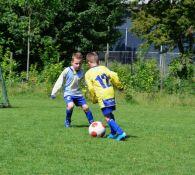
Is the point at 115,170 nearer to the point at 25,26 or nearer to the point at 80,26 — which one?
the point at 25,26

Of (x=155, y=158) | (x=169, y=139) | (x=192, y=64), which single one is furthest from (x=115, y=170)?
(x=192, y=64)

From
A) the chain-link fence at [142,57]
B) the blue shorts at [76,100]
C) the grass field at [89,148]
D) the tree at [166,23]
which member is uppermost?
the tree at [166,23]

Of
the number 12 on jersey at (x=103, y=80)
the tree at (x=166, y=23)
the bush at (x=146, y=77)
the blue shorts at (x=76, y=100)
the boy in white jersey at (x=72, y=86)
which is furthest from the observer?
the tree at (x=166, y=23)

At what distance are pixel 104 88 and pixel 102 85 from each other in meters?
0.07

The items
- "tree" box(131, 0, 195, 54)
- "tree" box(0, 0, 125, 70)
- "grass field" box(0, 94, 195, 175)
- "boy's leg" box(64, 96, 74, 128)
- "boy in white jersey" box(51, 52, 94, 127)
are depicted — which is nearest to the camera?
"grass field" box(0, 94, 195, 175)

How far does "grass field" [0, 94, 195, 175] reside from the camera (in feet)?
27.6

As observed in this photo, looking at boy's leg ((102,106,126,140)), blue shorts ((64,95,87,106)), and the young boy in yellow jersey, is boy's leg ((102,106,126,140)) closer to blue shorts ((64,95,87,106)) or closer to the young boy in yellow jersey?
the young boy in yellow jersey

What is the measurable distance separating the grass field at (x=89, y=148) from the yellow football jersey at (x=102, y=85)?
0.79 m

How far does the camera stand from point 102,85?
11.9m

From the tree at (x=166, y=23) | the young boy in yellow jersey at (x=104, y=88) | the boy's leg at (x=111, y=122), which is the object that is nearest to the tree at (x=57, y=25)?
the tree at (x=166, y=23)

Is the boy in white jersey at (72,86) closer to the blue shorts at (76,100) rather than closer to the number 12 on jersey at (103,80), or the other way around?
the blue shorts at (76,100)

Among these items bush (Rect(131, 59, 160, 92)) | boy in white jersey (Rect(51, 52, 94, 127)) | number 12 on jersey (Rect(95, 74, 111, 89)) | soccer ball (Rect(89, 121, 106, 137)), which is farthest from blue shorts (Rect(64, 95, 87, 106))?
bush (Rect(131, 59, 160, 92))

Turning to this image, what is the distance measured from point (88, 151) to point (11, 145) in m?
1.43

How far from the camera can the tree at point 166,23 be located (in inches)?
1246
